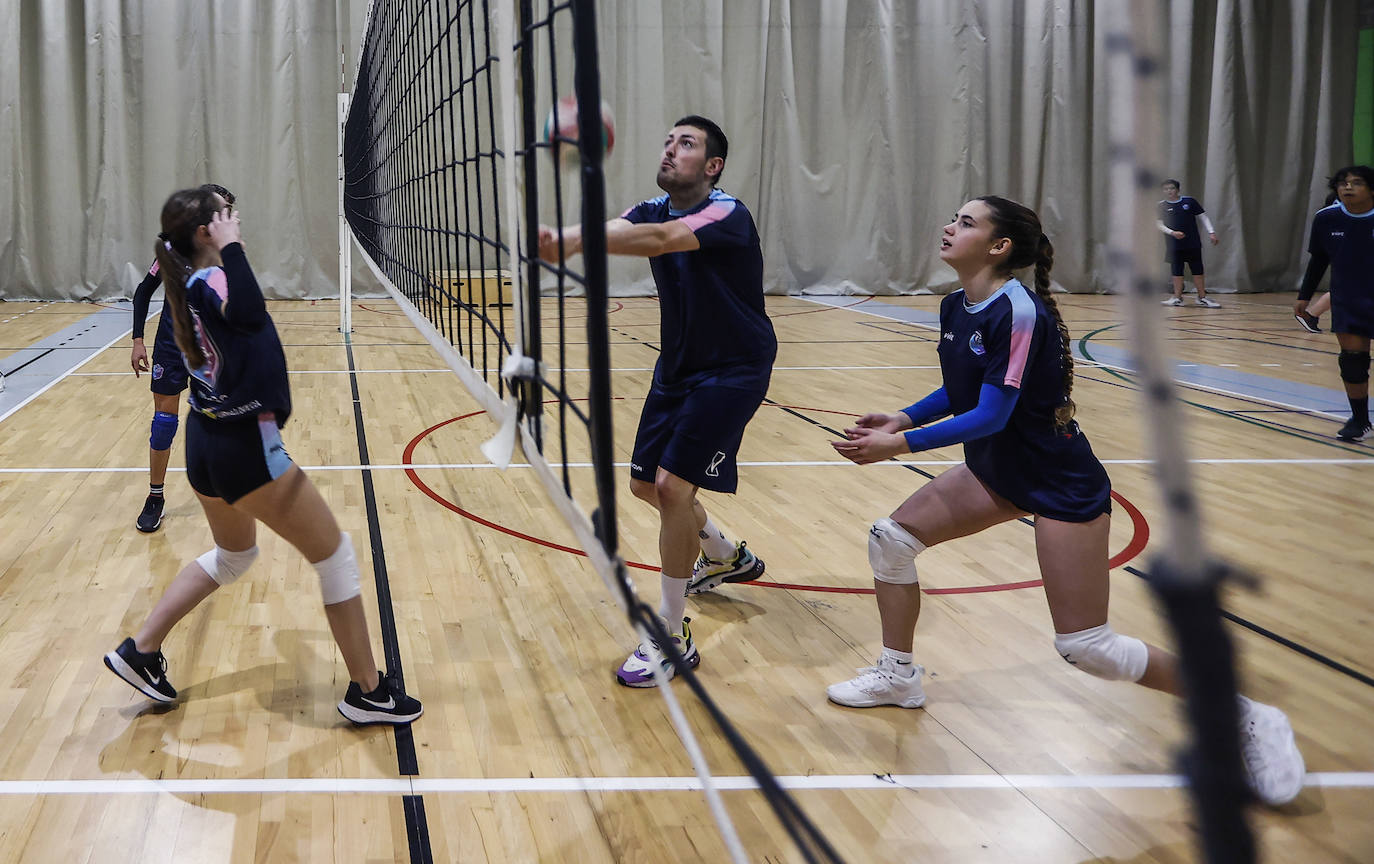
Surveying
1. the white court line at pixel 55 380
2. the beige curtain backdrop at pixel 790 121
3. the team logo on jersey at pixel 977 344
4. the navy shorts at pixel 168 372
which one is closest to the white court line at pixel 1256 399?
the team logo on jersey at pixel 977 344

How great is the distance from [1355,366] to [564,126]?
4537 mm

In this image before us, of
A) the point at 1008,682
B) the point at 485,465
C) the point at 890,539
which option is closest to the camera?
the point at 890,539

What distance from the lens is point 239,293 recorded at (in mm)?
2273

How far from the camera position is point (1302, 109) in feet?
42.1

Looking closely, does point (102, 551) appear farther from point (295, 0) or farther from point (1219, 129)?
point (1219, 129)

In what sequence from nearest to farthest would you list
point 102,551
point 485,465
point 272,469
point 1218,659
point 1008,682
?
point 1218,659, point 272,469, point 1008,682, point 102,551, point 485,465

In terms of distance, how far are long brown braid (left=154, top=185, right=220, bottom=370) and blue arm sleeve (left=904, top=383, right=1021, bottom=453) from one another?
1.55 metres

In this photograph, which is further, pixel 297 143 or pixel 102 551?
pixel 297 143

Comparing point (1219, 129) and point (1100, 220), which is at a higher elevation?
point (1219, 129)

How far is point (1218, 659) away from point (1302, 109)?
1475 cm

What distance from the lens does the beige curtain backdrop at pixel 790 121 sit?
36.9 feet

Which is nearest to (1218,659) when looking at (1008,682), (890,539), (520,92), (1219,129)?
(520,92)

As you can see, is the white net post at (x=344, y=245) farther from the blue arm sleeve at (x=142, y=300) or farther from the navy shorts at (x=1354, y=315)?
the navy shorts at (x=1354, y=315)

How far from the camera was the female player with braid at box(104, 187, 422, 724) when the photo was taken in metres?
2.31
